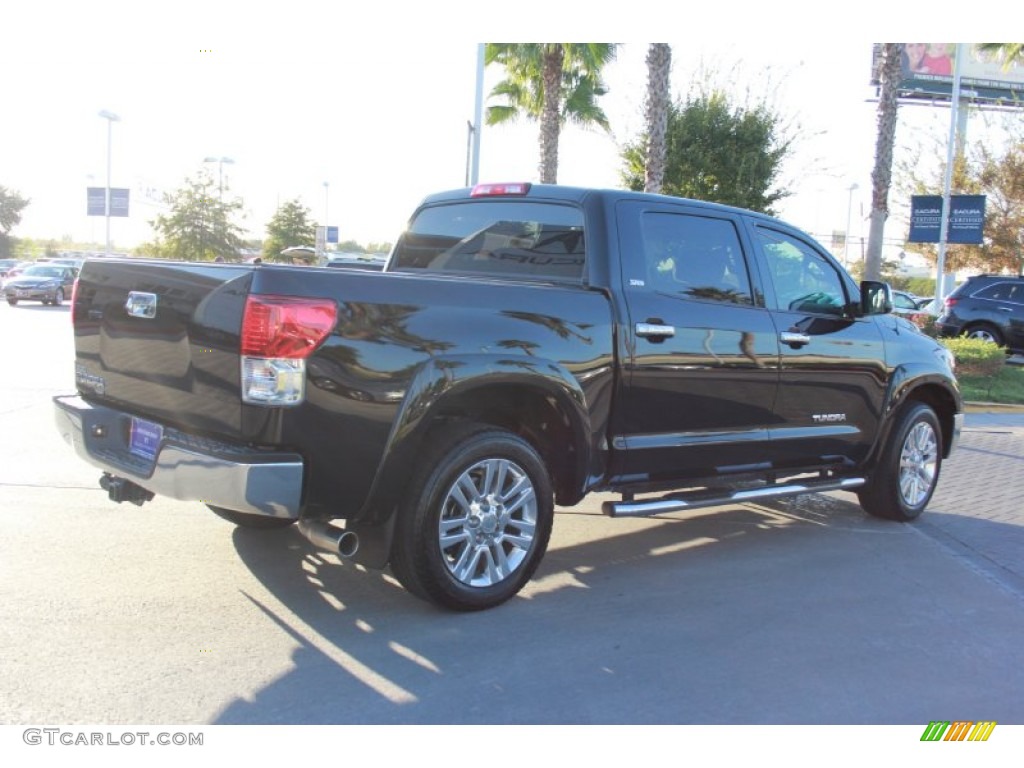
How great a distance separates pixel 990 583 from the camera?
517 cm

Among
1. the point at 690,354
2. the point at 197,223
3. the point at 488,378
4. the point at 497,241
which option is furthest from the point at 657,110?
the point at 197,223

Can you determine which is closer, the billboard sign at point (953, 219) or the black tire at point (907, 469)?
the black tire at point (907, 469)

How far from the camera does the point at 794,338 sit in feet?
18.1

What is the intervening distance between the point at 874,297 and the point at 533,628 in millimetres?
3445

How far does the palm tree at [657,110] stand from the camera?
47.8ft

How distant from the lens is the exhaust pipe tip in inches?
155

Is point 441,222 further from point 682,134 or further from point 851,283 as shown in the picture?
point 682,134

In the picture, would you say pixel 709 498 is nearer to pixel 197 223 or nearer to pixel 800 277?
pixel 800 277

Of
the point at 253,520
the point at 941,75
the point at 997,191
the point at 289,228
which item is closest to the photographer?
the point at 253,520

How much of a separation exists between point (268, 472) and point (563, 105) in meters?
18.6

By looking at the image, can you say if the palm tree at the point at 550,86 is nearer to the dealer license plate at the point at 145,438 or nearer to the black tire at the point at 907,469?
the black tire at the point at 907,469

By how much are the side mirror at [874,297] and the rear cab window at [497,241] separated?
2.35 m

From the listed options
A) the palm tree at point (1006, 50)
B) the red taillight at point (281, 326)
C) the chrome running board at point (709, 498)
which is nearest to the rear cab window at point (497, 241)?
the chrome running board at point (709, 498)

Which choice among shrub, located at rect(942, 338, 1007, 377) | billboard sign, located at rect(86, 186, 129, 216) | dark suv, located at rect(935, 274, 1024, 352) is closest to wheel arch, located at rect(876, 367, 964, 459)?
shrub, located at rect(942, 338, 1007, 377)
